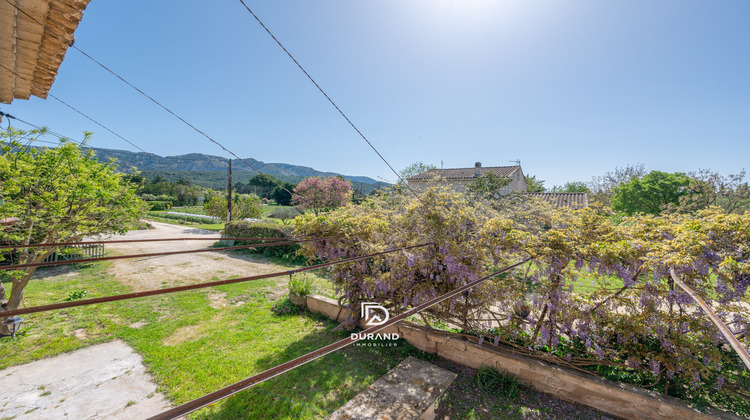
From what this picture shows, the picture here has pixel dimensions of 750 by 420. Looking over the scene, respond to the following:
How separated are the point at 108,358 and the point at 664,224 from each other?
8.01 metres

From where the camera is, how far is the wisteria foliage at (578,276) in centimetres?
287

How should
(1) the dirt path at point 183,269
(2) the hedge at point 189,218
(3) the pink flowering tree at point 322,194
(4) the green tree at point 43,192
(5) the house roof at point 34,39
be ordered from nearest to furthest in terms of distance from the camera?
(5) the house roof at point 34,39 → (4) the green tree at point 43,192 → (1) the dirt path at point 183,269 → (3) the pink flowering tree at point 322,194 → (2) the hedge at point 189,218

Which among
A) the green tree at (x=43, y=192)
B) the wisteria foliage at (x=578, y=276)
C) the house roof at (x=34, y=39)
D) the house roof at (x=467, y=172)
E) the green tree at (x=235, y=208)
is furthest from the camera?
the house roof at (x=467, y=172)

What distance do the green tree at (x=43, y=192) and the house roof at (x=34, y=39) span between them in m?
1.49

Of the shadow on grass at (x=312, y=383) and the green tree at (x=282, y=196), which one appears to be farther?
the green tree at (x=282, y=196)

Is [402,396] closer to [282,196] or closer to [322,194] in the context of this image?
[322,194]

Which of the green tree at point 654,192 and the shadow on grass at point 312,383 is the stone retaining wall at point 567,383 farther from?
the green tree at point 654,192

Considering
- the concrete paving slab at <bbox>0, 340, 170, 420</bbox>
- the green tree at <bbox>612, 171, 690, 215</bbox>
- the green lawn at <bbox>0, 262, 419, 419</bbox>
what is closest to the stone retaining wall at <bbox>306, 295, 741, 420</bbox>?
the green lawn at <bbox>0, 262, 419, 419</bbox>

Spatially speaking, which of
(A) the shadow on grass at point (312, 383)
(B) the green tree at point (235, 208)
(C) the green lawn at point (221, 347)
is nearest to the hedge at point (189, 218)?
(B) the green tree at point (235, 208)

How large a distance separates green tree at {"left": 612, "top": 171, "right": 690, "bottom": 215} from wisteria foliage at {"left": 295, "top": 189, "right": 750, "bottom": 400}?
19806mm

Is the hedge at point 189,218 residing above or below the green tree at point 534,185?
below

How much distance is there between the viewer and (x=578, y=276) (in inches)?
133

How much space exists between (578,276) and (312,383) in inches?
144

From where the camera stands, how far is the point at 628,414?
3.13 m
